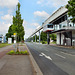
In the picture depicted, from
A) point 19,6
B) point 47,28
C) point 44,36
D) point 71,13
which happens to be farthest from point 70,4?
point 44,36

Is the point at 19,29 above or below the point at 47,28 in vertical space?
below

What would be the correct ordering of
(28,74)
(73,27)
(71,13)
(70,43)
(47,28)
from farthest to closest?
1. (47,28)
2. (70,43)
3. (73,27)
4. (71,13)
5. (28,74)

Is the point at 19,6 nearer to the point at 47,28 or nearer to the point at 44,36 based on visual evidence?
the point at 47,28

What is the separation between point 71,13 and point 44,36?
108098 mm

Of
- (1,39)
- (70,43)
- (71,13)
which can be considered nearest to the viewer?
(71,13)

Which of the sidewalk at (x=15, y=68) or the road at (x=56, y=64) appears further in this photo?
the road at (x=56, y=64)

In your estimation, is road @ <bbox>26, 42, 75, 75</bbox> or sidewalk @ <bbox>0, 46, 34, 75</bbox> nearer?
sidewalk @ <bbox>0, 46, 34, 75</bbox>

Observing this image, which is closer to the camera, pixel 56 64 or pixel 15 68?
pixel 15 68

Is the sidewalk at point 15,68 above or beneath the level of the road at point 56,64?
above

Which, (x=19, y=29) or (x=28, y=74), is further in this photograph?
(x=19, y=29)

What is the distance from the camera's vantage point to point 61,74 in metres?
6.03

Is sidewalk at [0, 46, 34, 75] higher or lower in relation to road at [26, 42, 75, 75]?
higher

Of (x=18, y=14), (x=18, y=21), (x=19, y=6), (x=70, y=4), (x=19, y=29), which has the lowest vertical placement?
(x=19, y=29)

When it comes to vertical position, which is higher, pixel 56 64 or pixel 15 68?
pixel 15 68
